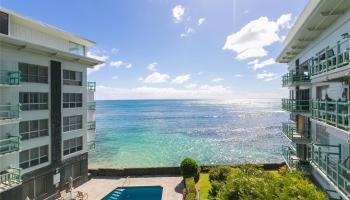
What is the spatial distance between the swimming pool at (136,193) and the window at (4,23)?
17.1 metres

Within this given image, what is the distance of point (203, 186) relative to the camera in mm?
25578

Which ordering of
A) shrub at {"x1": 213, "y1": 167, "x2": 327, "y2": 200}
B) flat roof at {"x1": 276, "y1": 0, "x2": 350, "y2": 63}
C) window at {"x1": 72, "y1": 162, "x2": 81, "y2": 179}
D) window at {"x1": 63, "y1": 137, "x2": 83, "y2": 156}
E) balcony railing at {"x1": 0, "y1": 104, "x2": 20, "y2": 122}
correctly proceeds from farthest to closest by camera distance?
1. window at {"x1": 72, "y1": 162, "x2": 81, "y2": 179}
2. window at {"x1": 63, "y1": 137, "x2": 83, "y2": 156}
3. balcony railing at {"x1": 0, "y1": 104, "x2": 20, "y2": 122}
4. flat roof at {"x1": 276, "y1": 0, "x2": 350, "y2": 63}
5. shrub at {"x1": 213, "y1": 167, "x2": 327, "y2": 200}

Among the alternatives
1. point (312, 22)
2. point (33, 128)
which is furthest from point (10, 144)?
point (312, 22)

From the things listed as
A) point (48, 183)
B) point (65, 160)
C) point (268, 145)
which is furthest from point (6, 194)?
point (268, 145)

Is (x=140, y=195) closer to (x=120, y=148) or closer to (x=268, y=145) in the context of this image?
(x=120, y=148)

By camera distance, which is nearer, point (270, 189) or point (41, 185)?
point (270, 189)

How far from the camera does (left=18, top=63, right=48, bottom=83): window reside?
826 inches

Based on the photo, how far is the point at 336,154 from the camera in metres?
13.9

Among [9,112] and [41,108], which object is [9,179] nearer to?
[9,112]

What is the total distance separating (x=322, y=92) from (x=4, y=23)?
2478cm

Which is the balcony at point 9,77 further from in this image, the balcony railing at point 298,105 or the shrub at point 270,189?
the balcony railing at point 298,105

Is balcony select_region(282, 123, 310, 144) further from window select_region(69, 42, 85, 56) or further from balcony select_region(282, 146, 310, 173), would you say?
window select_region(69, 42, 85, 56)

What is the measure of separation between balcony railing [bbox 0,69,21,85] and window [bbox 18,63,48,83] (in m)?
1.51

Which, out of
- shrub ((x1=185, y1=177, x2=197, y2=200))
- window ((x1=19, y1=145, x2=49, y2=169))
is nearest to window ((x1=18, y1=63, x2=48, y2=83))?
window ((x1=19, y1=145, x2=49, y2=169))
